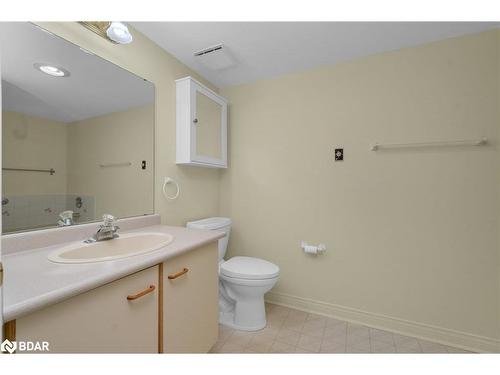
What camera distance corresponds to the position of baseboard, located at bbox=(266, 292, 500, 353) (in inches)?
61.2

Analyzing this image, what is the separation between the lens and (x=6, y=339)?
0.60 metres

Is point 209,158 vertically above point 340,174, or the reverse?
point 209,158

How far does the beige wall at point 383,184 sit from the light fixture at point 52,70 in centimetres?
137

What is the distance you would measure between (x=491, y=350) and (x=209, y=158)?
2339 mm

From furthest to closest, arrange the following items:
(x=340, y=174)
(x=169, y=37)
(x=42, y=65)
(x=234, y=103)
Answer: (x=234, y=103) < (x=340, y=174) < (x=169, y=37) < (x=42, y=65)

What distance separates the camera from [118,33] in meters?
1.33

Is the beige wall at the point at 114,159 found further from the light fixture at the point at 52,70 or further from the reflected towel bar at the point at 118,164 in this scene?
the light fixture at the point at 52,70

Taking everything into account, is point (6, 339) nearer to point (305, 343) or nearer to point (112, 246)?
point (112, 246)

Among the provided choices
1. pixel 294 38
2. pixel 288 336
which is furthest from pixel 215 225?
pixel 294 38

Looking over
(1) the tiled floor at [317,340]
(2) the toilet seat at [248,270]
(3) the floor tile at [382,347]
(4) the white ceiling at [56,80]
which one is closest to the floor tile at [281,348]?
(1) the tiled floor at [317,340]

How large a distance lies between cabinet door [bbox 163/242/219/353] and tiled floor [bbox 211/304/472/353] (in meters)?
0.34

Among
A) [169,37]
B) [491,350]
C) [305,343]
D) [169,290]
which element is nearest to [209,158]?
[169,37]

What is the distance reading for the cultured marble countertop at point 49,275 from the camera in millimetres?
627

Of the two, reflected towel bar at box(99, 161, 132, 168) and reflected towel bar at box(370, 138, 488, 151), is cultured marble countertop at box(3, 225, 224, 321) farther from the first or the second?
reflected towel bar at box(370, 138, 488, 151)
